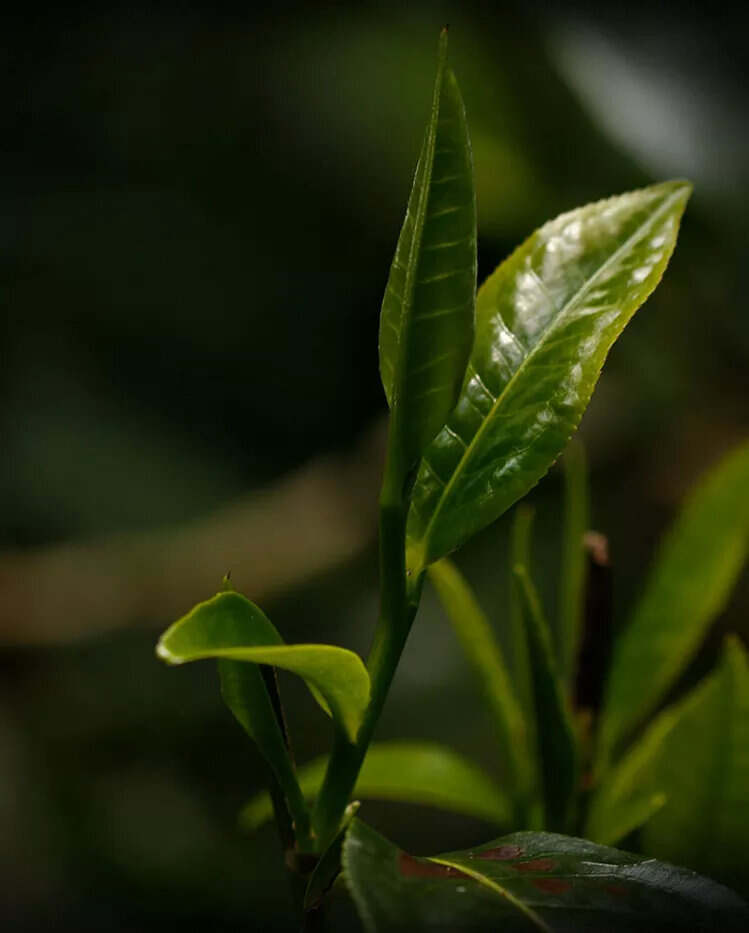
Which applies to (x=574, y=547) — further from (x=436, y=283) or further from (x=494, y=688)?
(x=436, y=283)

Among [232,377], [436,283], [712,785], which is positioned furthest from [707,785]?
[232,377]

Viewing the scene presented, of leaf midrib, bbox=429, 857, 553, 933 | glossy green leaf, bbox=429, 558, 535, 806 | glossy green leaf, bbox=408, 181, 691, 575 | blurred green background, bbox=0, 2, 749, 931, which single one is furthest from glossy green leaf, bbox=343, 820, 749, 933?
blurred green background, bbox=0, 2, 749, 931

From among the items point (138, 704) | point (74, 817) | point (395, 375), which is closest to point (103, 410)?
point (138, 704)

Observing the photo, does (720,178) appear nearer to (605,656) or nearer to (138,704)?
(605,656)

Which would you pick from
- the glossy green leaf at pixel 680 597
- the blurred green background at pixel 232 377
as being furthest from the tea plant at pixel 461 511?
the blurred green background at pixel 232 377

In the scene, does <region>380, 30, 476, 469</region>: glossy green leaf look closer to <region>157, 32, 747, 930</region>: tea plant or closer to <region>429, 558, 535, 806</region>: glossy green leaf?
<region>157, 32, 747, 930</region>: tea plant

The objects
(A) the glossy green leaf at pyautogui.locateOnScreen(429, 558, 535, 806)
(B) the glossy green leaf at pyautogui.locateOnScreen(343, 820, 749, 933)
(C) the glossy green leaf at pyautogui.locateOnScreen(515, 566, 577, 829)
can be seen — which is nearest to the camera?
(B) the glossy green leaf at pyautogui.locateOnScreen(343, 820, 749, 933)

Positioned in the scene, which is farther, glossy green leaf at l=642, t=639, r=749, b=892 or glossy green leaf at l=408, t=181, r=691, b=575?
glossy green leaf at l=642, t=639, r=749, b=892

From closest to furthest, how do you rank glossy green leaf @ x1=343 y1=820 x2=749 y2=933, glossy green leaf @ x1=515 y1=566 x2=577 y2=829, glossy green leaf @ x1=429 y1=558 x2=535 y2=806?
glossy green leaf @ x1=343 y1=820 x2=749 y2=933 → glossy green leaf @ x1=515 y1=566 x2=577 y2=829 → glossy green leaf @ x1=429 y1=558 x2=535 y2=806
